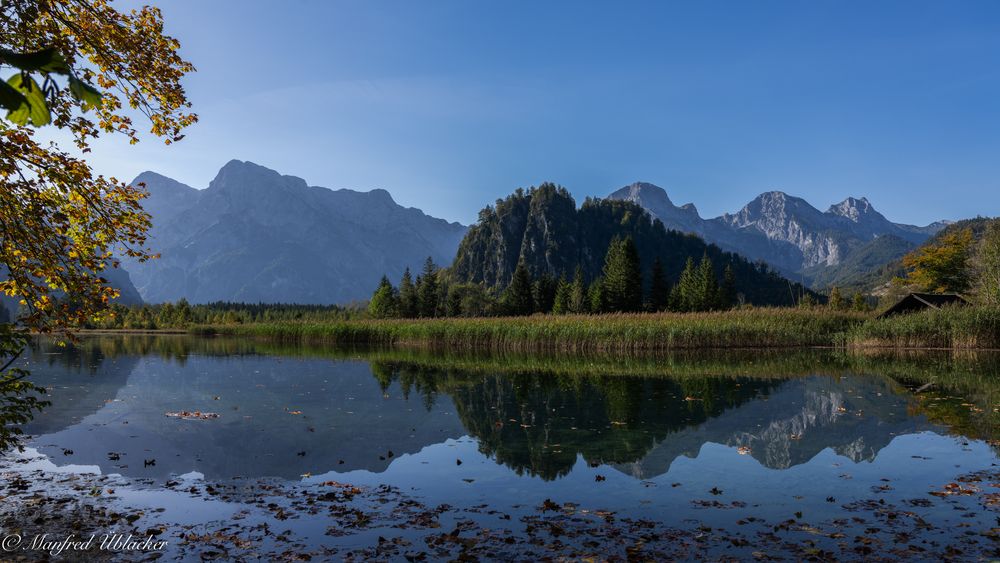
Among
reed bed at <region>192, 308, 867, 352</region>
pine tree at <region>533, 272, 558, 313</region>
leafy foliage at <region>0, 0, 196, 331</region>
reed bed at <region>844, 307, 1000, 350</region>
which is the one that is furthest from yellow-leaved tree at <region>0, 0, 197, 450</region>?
pine tree at <region>533, 272, 558, 313</region>

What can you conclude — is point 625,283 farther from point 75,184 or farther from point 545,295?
point 75,184

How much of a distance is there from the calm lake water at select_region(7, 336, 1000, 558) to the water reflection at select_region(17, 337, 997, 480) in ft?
0.26

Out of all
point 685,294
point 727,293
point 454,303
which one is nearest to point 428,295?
point 454,303

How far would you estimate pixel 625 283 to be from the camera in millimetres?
90938

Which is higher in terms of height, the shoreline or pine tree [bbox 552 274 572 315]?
pine tree [bbox 552 274 572 315]

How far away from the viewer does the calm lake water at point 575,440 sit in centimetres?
850

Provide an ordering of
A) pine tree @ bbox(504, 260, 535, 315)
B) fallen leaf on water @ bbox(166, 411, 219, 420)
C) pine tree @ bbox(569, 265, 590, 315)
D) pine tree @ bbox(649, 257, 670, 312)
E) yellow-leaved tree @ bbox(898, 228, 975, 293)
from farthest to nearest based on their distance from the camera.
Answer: pine tree @ bbox(504, 260, 535, 315), pine tree @ bbox(649, 257, 670, 312), pine tree @ bbox(569, 265, 590, 315), yellow-leaved tree @ bbox(898, 228, 975, 293), fallen leaf on water @ bbox(166, 411, 219, 420)

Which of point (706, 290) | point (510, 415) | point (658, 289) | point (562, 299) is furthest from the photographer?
point (562, 299)

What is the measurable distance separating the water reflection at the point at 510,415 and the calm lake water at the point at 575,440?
0.26 feet

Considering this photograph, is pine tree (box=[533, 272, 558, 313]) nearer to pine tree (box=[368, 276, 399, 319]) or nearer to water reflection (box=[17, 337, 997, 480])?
pine tree (box=[368, 276, 399, 319])

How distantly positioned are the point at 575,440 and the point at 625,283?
80.4 metres

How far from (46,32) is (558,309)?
87894mm

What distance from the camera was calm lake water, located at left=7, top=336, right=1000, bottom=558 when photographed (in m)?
8.50

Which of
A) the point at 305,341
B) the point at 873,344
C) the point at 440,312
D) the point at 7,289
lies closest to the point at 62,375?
the point at 7,289
